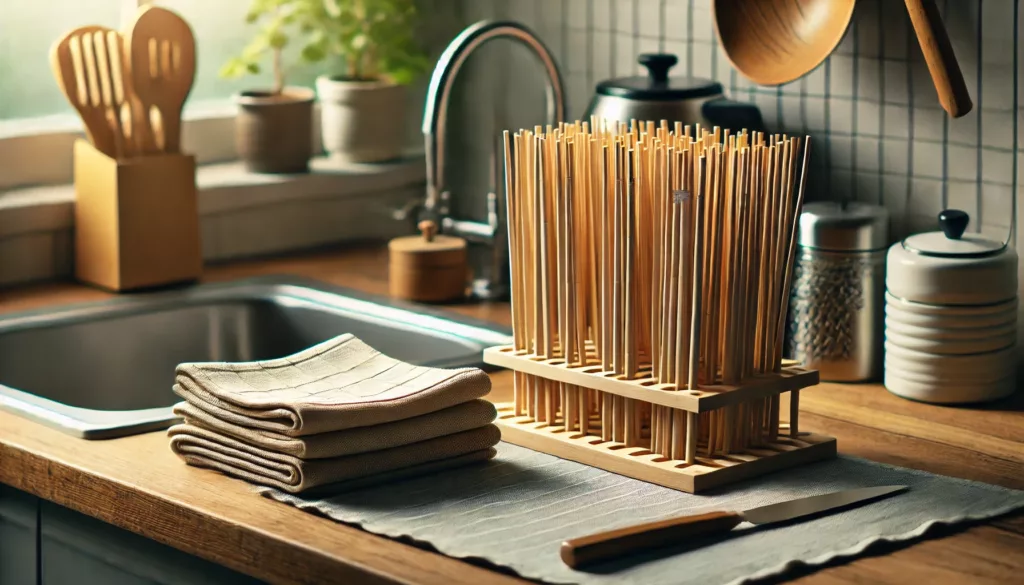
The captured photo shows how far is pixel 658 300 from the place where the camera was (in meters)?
1.11

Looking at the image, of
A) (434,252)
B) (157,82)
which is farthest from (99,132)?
(434,252)

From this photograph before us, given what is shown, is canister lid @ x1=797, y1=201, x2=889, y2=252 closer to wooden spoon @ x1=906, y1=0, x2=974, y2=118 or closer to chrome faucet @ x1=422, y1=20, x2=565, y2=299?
wooden spoon @ x1=906, y1=0, x2=974, y2=118

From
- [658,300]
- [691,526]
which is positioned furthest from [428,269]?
[691,526]

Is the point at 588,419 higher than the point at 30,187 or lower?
lower

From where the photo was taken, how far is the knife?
93 centimetres

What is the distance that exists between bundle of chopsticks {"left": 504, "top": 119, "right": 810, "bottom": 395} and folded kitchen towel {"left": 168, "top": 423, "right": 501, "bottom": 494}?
11cm

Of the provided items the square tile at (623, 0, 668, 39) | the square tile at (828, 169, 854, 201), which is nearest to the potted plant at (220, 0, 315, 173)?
the square tile at (623, 0, 668, 39)

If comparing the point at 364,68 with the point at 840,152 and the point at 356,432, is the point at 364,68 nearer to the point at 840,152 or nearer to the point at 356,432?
the point at 840,152

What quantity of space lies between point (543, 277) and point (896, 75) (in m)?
0.58

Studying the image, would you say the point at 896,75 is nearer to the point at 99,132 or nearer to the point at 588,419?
the point at 588,419

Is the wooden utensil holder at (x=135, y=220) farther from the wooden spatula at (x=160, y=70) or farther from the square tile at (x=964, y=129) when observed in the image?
the square tile at (x=964, y=129)

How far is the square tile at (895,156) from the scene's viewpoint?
1544 millimetres

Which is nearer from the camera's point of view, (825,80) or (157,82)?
(825,80)

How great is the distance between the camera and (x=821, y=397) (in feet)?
4.57
